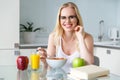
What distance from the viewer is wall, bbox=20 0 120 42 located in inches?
133

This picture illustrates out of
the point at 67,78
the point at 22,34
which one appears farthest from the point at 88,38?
the point at 22,34

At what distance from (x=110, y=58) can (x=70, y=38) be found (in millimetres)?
1157

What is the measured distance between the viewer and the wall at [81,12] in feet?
11.1

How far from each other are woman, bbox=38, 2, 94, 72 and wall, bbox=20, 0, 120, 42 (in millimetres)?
1469

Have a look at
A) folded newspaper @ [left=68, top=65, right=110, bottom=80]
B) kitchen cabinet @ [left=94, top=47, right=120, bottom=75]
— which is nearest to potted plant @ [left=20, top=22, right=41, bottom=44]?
kitchen cabinet @ [left=94, top=47, right=120, bottom=75]

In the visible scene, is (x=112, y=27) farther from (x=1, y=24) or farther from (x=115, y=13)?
(x=1, y=24)

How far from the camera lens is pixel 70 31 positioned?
6.44 ft

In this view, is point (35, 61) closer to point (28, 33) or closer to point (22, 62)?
point (22, 62)

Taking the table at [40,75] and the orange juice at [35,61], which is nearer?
the table at [40,75]

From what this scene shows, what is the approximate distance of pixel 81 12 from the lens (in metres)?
3.75

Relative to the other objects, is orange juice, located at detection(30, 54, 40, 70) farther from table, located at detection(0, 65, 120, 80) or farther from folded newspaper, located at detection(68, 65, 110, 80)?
folded newspaper, located at detection(68, 65, 110, 80)

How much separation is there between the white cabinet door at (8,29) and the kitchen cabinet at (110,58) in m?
1.20

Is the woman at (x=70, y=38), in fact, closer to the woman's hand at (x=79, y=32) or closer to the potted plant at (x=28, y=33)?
the woman's hand at (x=79, y=32)

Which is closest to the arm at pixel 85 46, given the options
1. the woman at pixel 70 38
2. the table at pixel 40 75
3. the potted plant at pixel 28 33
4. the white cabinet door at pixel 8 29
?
the woman at pixel 70 38
